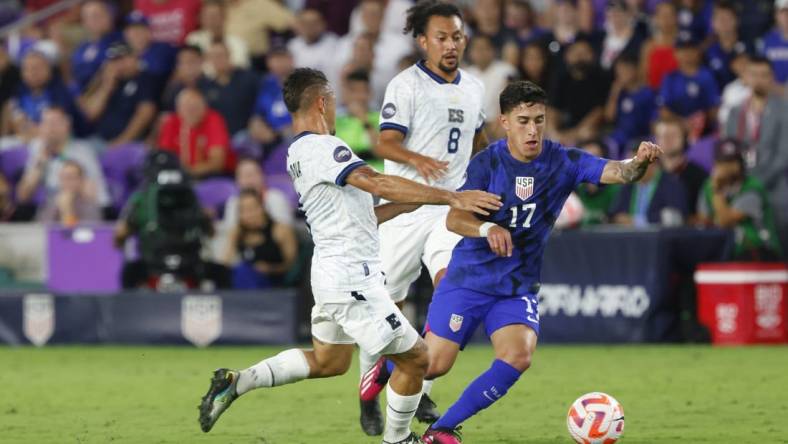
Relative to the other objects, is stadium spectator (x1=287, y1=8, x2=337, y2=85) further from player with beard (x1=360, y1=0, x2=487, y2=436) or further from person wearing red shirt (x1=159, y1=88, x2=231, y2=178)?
player with beard (x1=360, y1=0, x2=487, y2=436)

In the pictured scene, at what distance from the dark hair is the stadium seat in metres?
9.00

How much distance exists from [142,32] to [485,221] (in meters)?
12.3

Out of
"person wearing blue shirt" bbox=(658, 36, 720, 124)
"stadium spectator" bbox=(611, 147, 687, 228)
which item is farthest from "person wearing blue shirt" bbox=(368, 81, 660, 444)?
"person wearing blue shirt" bbox=(658, 36, 720, 124)

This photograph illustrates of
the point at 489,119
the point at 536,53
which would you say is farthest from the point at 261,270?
the point at 536,53

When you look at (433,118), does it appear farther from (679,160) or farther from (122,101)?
(122,101)

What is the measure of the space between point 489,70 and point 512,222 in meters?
9.16

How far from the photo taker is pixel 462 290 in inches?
313

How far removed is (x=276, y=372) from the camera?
25.2ft

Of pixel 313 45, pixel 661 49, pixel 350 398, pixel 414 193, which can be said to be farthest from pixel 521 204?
pixel 313 45

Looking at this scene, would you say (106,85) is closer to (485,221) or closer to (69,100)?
(69,100)

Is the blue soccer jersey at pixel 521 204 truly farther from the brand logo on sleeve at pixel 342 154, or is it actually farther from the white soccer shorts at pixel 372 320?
the brand logo on sleeve at pixel 342 154

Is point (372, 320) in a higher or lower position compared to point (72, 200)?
higher

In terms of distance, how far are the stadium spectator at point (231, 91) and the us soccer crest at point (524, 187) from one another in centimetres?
1070

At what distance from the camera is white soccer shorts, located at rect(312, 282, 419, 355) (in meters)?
7.23
